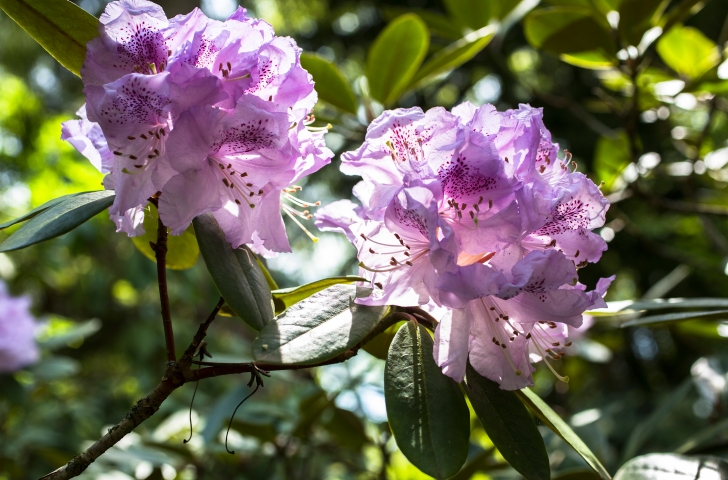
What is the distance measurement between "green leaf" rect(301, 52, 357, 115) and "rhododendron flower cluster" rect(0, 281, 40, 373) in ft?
5.39

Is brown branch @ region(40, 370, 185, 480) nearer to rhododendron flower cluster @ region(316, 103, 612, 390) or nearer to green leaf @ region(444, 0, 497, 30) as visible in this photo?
rhododendron flower cluster @ region(316, 103, 612, 390)

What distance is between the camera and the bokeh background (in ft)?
5.82

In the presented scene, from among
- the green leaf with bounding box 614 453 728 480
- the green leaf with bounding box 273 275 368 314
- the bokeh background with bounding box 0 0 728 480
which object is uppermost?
the green leaf with bounding box 273 275 368 314

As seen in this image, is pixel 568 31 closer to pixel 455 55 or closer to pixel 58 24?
pixel 455 55

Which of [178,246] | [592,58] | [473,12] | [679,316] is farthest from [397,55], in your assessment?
[679,316]

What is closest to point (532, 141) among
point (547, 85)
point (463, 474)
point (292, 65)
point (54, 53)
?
point (292, 65)

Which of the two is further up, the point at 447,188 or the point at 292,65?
the point at 292,65

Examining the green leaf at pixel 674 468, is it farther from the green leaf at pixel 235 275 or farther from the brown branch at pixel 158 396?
the green leaf at pixel 235 275

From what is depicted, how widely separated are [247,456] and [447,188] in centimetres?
192

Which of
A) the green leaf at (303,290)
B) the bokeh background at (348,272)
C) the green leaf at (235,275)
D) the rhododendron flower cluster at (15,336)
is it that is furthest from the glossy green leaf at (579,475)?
the rhododendron flower cluster at (15,336)

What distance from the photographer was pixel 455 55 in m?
1.43

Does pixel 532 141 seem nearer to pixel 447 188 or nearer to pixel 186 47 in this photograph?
pixel 447 188

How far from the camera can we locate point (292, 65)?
0.84 meters

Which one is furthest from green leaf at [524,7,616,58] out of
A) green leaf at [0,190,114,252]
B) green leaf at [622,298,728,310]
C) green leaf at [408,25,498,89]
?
green leaf at [0,190,114,252]
